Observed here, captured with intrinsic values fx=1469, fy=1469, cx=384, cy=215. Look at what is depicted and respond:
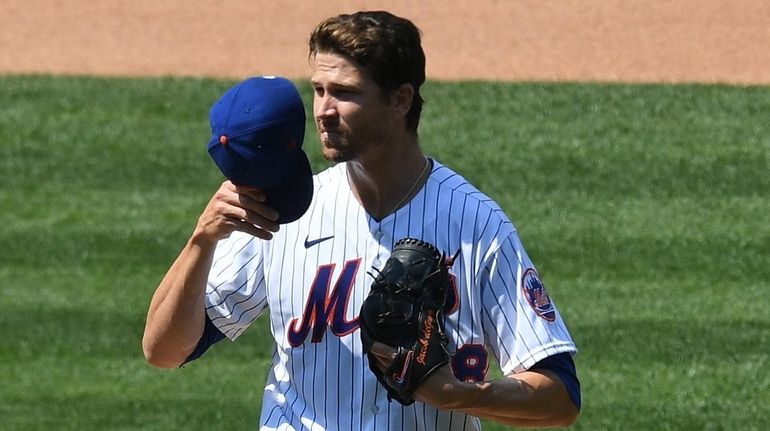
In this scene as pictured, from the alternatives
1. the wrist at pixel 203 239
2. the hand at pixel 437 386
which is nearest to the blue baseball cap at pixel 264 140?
the wrist at pixel 203 239

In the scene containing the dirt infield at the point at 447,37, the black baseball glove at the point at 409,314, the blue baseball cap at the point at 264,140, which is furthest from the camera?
the dirt infield at the point at 447,37

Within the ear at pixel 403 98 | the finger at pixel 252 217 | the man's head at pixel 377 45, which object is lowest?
the finger at pixel 252 217

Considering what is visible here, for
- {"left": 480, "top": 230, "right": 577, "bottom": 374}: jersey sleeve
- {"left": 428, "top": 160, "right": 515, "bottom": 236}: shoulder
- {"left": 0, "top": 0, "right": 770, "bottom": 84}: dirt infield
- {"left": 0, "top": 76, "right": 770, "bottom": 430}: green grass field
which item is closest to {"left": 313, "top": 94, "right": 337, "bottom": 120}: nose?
{"left": 428, "top": 160, "right": 515, "bottom": 236}: shoulder

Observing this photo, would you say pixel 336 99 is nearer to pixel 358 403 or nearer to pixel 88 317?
pixel 358 403

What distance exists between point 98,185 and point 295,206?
18.9 feet

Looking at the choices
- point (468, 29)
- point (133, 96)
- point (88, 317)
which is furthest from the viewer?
point (468, 29)

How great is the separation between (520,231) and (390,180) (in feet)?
15.7

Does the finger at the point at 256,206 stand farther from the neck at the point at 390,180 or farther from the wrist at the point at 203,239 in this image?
the neck at the point at 390,180

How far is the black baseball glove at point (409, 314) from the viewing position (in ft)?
9.25

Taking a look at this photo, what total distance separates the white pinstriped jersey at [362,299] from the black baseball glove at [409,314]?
0.75 feet

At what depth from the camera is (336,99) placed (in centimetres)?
305

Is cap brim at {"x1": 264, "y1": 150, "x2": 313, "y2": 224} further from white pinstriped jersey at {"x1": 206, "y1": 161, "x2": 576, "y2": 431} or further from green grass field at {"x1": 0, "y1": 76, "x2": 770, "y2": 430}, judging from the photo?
green grass field at {"x1": 0, "y1": 76, "x2": 770, "y2": 430}

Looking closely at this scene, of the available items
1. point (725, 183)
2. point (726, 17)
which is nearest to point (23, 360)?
point (725, 183)

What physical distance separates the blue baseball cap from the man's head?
142 millimetres
